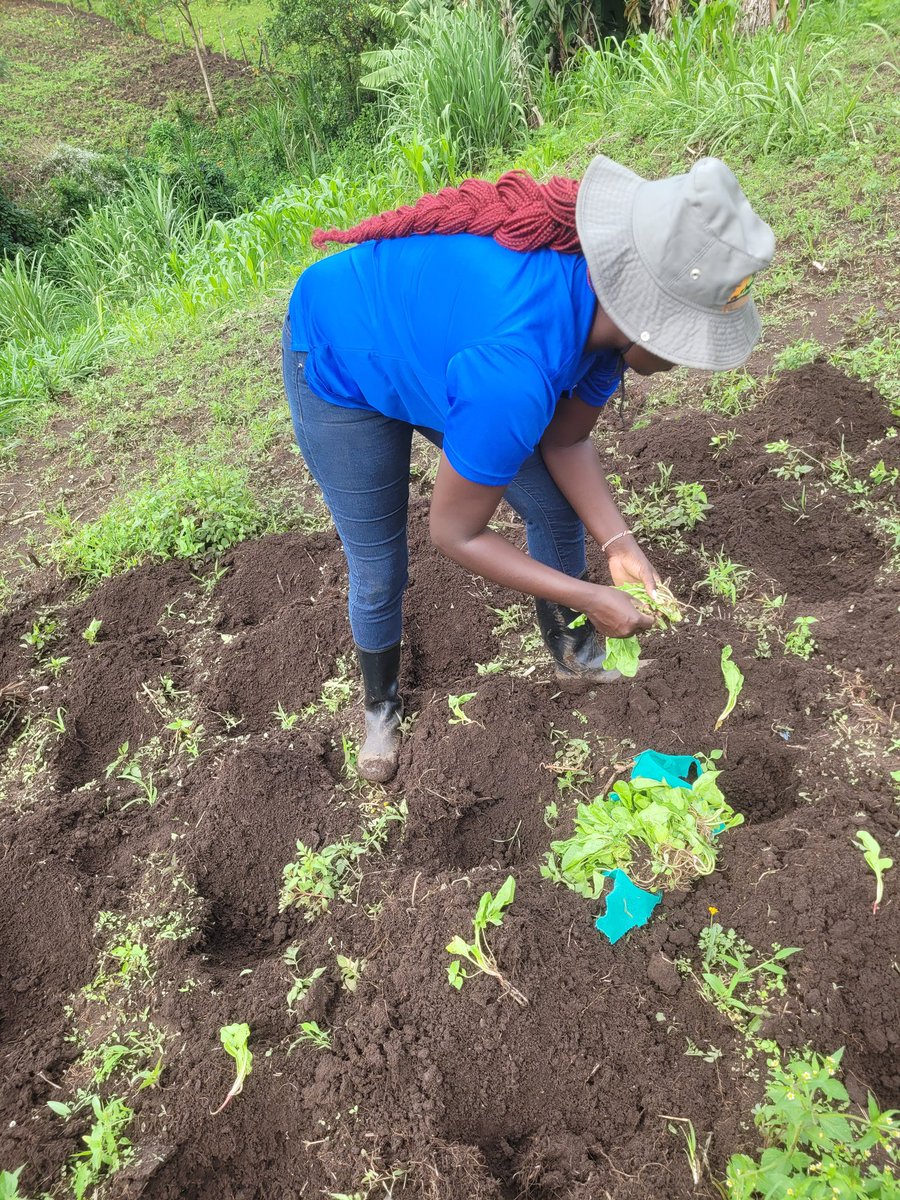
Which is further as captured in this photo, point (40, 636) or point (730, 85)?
point (730, 85)

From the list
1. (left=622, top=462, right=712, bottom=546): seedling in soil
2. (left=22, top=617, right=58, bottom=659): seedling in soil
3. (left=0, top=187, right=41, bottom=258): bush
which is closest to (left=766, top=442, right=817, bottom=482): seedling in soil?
(left=622, top=462, right=712, bottom=546): seedling in soil

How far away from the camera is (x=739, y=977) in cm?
171

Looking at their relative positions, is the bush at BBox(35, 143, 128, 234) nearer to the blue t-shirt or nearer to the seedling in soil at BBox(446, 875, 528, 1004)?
the blue t-shirt

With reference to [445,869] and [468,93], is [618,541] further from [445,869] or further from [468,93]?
[468,93]

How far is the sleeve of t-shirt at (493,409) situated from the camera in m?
1.42

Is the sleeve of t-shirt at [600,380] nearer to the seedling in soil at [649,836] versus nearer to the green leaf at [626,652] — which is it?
the green leaf at [626,652]

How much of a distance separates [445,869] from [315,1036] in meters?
0.49

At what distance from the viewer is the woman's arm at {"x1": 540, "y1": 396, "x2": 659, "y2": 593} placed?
2.01m

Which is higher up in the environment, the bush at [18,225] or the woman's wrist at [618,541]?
the woman's wrist at [618,541]

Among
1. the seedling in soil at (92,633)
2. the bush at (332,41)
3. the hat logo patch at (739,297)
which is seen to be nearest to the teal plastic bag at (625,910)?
the hat logo patch at (739,297)

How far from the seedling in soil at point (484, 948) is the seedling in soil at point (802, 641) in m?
1.07

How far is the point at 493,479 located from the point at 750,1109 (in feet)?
4.08

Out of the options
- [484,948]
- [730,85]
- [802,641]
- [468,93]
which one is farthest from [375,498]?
[468,93]

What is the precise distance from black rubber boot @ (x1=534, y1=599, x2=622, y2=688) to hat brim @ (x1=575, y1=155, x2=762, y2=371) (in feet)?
3.53
